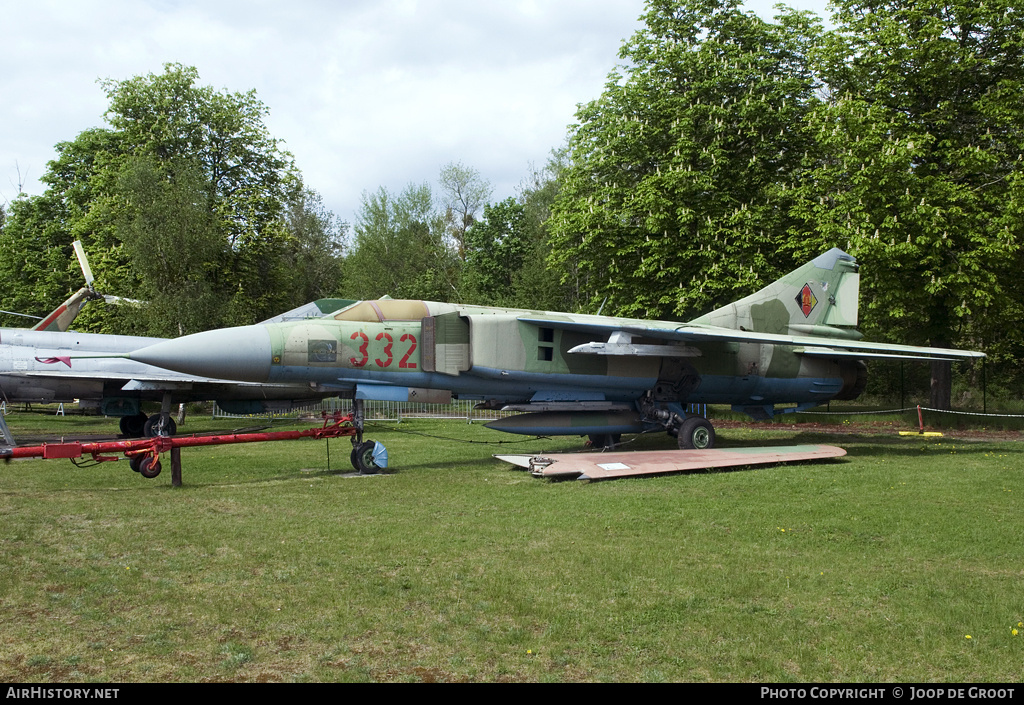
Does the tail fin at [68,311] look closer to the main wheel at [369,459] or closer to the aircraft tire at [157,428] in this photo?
the aircraft tire at [157,428]

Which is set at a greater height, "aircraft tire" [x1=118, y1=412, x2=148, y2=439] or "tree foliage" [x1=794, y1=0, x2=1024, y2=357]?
"tree foliage" [x1=794, y1=0, x2=1024, y2=357]

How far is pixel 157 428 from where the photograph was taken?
17.3m

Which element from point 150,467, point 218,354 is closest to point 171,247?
point 150,467

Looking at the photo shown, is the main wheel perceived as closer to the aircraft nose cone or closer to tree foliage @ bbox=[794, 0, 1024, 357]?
the aircraft nose cone

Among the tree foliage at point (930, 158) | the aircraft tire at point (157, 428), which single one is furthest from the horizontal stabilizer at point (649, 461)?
the tree foliage at point (930, 158)

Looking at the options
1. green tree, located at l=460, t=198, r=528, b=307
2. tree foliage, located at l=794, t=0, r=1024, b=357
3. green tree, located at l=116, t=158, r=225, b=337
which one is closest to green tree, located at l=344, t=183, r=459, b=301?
green tree, located at l=460, t=198, r=528, b=307

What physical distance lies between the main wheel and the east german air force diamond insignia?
9.64 meters

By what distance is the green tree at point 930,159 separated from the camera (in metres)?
19.1

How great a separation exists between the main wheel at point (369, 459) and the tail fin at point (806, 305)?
7.58 metres

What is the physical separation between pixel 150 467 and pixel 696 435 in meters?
9.22

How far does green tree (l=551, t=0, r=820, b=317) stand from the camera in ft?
77.9

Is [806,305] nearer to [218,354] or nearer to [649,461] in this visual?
[649,461]

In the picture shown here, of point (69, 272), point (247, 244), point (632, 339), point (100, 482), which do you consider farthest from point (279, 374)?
point (69, 272)

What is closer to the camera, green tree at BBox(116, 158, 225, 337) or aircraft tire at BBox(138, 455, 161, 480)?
aircraft tire at BBox(138, 455, 161, 480)
